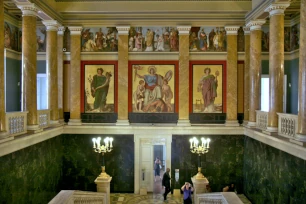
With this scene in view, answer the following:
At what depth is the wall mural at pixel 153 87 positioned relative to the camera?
51.5 ft

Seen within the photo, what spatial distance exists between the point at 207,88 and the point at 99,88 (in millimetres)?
5426

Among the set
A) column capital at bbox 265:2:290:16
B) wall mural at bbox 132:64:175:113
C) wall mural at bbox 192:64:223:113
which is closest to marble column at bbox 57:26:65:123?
wall mural at bbox 132:64:175:113

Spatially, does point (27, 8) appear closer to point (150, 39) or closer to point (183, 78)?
point (150, 39)

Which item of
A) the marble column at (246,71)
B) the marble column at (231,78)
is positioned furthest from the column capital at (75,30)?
the marble column at (246,71)

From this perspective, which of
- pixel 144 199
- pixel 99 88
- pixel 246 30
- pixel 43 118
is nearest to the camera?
pixel 43 118

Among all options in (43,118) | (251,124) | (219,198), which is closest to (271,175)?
(219,198)

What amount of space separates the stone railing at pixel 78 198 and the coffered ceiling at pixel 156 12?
27.0 feet

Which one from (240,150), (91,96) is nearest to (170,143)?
(240,150)

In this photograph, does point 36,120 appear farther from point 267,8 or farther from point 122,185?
point 267,8

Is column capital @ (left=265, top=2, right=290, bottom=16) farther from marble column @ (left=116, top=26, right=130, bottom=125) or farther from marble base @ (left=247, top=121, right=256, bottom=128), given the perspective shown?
marble column @ (left=116, top=26, right=130, bottom=125)

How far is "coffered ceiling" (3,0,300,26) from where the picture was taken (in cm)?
1505

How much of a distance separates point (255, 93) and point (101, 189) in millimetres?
8050

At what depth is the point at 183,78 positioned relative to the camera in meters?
15.4

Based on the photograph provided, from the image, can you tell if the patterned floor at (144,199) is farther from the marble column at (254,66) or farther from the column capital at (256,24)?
the column capital at (256,24)
